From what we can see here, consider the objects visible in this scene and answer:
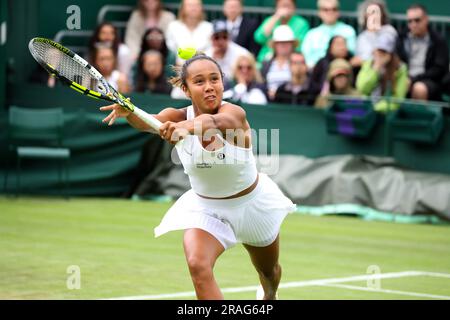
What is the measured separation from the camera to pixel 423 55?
47.8 ft

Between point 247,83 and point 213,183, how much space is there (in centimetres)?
838

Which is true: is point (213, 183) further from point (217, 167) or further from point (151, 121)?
point (151, 121)

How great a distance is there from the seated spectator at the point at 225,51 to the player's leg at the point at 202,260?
8619mm

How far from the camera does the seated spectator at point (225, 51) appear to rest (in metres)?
15.2

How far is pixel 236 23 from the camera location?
16.2 m

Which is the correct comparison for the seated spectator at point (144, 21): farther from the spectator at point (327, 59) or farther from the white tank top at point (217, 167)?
the white tank top at point (217, 167)

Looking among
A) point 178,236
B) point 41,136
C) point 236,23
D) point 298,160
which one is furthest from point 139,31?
point 178,236

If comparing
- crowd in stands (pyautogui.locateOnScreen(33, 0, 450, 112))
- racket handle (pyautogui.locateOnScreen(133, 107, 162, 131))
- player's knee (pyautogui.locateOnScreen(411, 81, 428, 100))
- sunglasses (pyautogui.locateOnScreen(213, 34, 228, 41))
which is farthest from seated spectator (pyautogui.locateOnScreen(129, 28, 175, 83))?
racket handle (pyautogui.locateOnScreen(133, 107, 162, 131))

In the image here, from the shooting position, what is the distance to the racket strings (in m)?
6.90

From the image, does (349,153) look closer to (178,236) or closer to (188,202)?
(178,236)

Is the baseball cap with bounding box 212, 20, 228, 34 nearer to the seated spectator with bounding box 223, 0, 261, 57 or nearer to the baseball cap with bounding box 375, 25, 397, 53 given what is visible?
the seated spectator with bounding box 223, 0, 261, 57

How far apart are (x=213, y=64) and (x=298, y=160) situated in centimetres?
805

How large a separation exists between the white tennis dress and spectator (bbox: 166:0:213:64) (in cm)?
912
